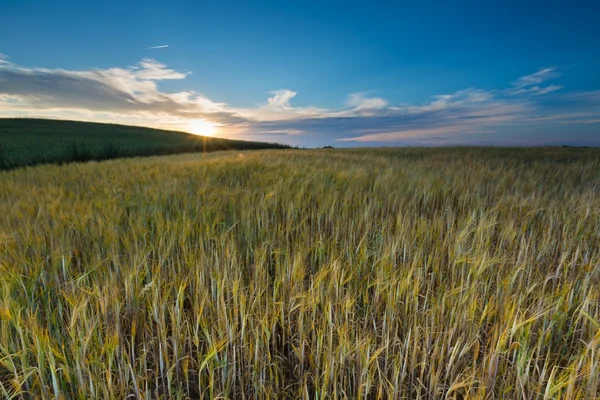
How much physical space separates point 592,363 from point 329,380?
82 centimetres

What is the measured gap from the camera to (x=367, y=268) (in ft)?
5.32

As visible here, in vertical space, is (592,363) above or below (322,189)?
below

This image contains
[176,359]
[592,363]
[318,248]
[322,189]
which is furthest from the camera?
[322,189]

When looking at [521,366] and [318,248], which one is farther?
[318,248]

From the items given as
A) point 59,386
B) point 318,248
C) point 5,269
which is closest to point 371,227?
point 318,248

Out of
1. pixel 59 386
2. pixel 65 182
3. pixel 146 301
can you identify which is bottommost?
pixel 59 386

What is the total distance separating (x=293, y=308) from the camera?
3.72ft

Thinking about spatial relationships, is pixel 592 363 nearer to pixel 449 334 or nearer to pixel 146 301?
pixel 449 334

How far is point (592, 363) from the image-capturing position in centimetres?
87

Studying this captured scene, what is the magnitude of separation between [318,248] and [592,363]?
3.99 feet

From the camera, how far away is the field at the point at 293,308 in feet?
3.07

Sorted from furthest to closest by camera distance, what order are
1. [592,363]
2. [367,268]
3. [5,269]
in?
[367,268], [5,269], [592,363]

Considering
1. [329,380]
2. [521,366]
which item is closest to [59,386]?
[329,380]

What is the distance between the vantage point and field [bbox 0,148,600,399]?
0.93 meters
